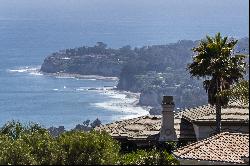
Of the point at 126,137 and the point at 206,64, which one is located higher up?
the point at 206,64

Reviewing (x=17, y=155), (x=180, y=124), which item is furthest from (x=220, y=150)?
(x=180, y=124)

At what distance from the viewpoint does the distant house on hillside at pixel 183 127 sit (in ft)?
116

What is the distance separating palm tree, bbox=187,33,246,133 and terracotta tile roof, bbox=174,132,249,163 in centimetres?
735

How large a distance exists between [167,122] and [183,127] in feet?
6.26

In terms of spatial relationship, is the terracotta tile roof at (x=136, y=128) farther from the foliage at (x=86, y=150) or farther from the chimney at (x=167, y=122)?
the foliage at (x=86, y=150)

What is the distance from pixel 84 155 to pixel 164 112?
11.5 m

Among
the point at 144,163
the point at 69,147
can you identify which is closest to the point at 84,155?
the point at 69,147

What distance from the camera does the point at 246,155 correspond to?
863 inches

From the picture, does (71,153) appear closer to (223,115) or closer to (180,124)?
(223,115)

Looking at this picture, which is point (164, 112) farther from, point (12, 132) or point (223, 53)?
point (12, 132)

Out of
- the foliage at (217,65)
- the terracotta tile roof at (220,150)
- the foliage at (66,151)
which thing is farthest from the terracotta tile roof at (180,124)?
the terracotta tile roof at (220,150)

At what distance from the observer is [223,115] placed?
36.6 metres

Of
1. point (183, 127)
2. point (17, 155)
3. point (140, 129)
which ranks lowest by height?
point (140, 129)

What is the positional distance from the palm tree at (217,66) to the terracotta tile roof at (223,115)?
2298 millimetres
